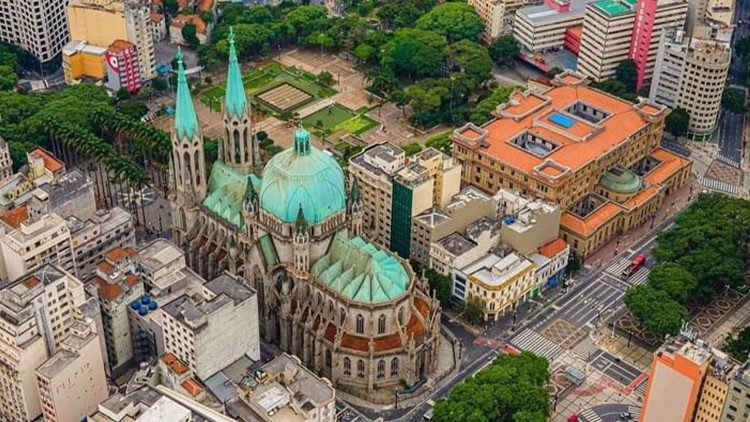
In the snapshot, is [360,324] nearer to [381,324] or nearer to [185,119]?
[381,324]

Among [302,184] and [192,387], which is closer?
[192,387]

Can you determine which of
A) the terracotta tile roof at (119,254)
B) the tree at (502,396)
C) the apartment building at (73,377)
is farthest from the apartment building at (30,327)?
the tree at (502,396)

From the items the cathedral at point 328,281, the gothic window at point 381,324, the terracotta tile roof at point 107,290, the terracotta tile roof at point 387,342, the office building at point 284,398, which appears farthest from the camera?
the terracotta tile roof at point 387,342

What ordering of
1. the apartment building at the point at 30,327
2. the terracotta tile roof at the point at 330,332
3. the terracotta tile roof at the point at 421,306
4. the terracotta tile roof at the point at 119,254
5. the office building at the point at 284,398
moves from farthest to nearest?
1. the terracotta tile roof at the point at 421,306
2. the terracotta tile roof at the point at 119,254
3. the terracotta tile roof at the point at 330,332
4. the apartment building at the point at 30,327
5. the office building at the point at 284,398

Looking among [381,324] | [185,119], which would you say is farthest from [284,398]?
[185,119]

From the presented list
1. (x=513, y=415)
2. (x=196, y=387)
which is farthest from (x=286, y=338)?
(x=513, y=415)

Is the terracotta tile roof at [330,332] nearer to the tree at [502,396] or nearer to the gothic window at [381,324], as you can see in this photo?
the gothic window at [381,324]
